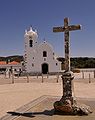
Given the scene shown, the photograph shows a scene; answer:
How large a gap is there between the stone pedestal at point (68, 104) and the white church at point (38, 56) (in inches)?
1218

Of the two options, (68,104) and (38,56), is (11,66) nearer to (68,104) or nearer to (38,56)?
(38,56)

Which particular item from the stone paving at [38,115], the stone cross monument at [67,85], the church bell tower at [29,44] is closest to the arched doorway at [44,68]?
the church bell tower at [29,44]

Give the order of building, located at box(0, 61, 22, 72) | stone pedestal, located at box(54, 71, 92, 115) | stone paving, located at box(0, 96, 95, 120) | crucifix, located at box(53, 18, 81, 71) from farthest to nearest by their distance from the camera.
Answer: building, located at box(0, 61, 22, 72)
crucifix, located at box(53, 18, 81, 71)
stone pedestal, located at box(54, 71, 92, 115)
stone paving, located at box(0, 96, 95, 120)

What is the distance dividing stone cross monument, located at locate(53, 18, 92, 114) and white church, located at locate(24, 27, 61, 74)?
30.4 metres

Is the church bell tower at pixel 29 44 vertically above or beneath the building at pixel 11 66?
above

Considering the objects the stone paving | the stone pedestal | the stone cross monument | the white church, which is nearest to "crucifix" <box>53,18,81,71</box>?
the stone cross monument

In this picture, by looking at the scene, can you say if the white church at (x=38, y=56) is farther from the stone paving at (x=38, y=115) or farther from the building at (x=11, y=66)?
the stone paving at (x=38, y=115)

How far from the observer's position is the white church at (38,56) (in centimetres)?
4156

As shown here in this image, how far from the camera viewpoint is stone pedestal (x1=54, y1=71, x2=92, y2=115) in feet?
32.9

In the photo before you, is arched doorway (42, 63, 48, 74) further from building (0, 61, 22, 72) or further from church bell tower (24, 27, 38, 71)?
building (0, 61, 22, 72)

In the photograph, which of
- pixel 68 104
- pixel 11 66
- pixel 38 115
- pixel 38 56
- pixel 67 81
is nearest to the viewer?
pixel 38 115

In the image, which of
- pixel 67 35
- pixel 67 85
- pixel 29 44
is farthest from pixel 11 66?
pixel 67 85

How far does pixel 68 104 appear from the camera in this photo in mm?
10141

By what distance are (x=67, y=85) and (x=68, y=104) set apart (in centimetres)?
81
